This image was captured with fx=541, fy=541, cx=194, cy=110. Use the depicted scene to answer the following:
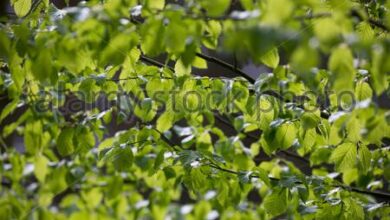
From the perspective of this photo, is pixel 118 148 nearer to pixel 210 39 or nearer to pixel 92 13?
pixel 210 39

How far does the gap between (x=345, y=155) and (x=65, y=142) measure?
870mm

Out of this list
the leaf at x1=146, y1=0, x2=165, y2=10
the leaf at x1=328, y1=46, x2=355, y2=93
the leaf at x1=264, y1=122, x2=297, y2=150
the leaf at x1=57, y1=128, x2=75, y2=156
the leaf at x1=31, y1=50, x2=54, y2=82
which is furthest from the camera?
the leaf at x1=57, y1=128, x2=75, y2=156

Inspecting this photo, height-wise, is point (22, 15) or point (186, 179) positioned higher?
point (22, 15)

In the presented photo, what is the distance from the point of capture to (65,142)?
173cm

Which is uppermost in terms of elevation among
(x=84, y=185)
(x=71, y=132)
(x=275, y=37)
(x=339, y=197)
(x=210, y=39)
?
(x=275, y=37)

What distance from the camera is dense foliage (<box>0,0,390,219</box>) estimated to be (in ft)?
3.05

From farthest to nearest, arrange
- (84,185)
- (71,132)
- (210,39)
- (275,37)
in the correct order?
1. (84,185)
2. (71,132)
3. (210,39)
4. (275,37)

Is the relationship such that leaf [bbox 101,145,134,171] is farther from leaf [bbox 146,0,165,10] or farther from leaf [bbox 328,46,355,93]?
leaf [bbox 328,46,355,93]

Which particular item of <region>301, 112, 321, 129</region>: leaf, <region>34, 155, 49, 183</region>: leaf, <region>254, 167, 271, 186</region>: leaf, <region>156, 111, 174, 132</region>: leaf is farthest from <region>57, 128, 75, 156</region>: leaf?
<region>301, 112, 321, 129</region>: leaf

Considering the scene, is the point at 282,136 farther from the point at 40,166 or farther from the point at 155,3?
the point at 40,166

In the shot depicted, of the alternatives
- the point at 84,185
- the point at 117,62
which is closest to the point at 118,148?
the point at 117,62

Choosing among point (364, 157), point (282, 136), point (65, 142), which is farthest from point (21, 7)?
point (364, 157)

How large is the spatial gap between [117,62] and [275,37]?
46cm

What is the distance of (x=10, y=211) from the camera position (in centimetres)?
141
